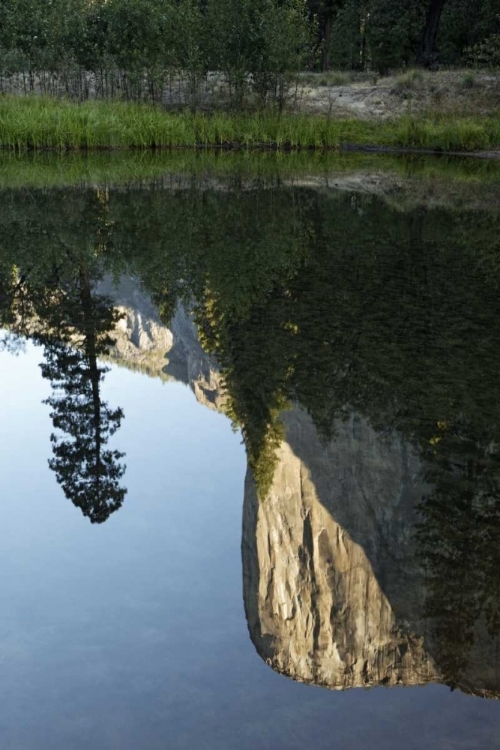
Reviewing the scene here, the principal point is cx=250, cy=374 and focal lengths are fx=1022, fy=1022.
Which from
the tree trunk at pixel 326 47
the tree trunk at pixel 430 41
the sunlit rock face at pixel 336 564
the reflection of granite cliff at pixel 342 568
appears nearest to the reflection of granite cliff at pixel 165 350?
the reflection of granite cliff at pixel 342 568

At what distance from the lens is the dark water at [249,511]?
2225 mm

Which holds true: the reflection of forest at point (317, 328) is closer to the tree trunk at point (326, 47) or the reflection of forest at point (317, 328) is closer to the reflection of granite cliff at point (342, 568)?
the reflection of granite cliff at point (342, 568)

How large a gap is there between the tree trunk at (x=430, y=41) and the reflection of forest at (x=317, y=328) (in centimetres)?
2576

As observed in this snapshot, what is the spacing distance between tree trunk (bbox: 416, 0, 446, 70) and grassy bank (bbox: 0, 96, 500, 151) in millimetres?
7903

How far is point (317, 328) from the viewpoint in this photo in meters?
5.78

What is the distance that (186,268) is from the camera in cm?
775

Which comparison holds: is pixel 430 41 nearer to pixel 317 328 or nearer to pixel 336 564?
pixel 317 328

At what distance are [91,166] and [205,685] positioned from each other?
16886mm

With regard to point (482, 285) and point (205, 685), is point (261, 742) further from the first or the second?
point (482, 285)

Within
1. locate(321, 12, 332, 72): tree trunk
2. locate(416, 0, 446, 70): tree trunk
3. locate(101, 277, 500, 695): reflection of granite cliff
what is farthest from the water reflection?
locate(321, 12, 332, 72): tree trunk

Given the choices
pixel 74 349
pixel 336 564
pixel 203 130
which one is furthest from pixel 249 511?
pixel 203 130

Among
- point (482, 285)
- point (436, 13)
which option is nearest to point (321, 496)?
point (482, 285)

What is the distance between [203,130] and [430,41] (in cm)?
1345

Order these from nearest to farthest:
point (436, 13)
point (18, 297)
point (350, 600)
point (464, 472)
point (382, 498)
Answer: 1. point (350, 600)
2. point (382, 498)
3. point (464, 472)
4. point (18, 297)
5. point (436, 13)
